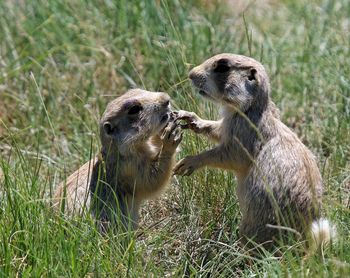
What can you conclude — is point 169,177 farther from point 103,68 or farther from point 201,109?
point 103,68

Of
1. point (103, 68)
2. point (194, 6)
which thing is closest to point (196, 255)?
point (103, 68)

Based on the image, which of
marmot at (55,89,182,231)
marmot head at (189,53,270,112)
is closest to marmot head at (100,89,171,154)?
marmot at (55,89,182,231)

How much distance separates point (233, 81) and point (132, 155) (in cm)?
91

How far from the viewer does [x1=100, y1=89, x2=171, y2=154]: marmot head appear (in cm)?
655

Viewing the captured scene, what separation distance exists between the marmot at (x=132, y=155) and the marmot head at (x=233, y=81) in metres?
0.30

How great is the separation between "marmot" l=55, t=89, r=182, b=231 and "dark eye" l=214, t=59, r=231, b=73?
15.8 inches

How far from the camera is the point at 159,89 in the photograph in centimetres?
848

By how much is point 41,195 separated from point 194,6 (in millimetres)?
4263

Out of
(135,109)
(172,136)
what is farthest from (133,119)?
(172,136)

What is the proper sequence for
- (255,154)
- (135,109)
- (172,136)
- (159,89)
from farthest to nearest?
(159,89)
(135,109)
(172,136)
(255,154)

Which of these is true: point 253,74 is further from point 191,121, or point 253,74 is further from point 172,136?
point 172,136

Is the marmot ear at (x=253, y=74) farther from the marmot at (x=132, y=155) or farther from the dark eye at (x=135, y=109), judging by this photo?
the dark eye at (x=135, y=109)

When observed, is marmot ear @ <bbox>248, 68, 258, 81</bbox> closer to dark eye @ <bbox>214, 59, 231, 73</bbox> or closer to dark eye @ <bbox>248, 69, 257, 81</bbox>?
dark eye @ <bbox>248, 69, 257, 81</bbox>

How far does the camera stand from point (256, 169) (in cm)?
618
